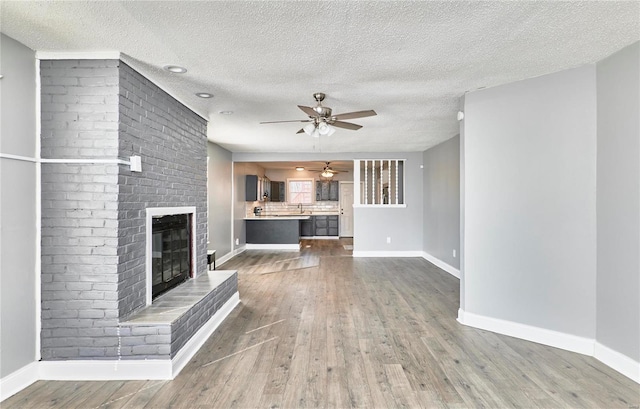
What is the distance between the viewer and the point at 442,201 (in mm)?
6691

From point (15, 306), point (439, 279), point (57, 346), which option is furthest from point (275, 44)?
point (439, 279)

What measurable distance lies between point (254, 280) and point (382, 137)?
316 cm

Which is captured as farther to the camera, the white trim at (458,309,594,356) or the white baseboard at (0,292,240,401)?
the white trim at (458,309,594,356)

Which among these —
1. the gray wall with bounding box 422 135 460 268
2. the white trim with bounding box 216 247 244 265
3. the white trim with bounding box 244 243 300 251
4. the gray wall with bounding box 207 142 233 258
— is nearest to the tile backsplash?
the white trim with bounding box 244 243 300 251

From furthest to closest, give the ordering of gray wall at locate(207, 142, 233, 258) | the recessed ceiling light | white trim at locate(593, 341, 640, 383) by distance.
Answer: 1. gray wall at locate(207, 142, 233, 258)
2. the recessed ceiling light
3. white trim at locate(593, 341, 640, 383)

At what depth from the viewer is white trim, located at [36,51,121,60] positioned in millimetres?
2627

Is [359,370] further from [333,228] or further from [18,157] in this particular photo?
[333,228]

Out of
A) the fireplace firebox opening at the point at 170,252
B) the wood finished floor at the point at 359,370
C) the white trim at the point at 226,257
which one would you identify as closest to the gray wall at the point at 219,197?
the white trim at the point at 226,257

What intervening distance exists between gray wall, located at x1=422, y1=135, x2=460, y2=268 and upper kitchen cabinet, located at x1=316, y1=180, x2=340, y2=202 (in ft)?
15.9

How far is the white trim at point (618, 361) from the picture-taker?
2523 millimetres

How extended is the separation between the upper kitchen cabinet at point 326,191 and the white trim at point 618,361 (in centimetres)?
971

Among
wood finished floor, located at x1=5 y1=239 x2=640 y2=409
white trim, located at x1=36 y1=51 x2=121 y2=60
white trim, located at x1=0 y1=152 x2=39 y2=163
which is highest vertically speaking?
white trim, located at x1=36 y1=51 x2=121 y2=60

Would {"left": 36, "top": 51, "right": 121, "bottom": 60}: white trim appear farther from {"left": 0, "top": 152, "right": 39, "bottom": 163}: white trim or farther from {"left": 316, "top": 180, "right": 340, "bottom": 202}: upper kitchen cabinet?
{"left": 316, "top": 180, "right": 340, "bottom": 202}: upper kitchen cabinet

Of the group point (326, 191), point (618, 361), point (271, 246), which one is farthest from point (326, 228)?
point (618, 361)
